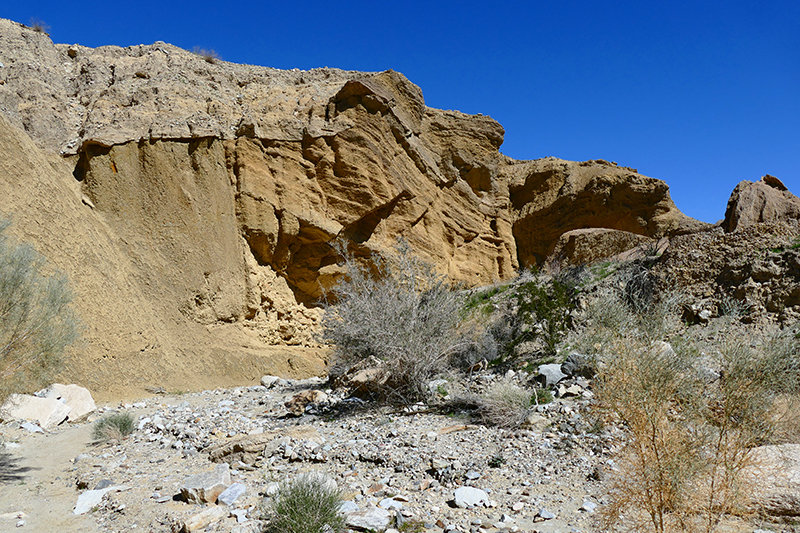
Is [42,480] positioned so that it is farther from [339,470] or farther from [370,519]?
[370,519]

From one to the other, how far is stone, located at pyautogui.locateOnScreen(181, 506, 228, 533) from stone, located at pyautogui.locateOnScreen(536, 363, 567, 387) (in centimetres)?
509

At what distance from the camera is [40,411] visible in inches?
348

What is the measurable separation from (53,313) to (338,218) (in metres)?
11.1

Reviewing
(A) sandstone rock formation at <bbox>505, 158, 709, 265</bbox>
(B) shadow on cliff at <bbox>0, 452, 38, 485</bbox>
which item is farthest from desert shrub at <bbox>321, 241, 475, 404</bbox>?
(A) sandstone rock formation at <bbox>505, 158, 709, 265</bbox>

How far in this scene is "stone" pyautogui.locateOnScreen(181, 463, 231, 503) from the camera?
502cm

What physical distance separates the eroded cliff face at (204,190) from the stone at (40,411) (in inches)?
66.9

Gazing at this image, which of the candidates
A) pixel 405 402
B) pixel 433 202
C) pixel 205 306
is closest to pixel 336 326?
pixel 405 402

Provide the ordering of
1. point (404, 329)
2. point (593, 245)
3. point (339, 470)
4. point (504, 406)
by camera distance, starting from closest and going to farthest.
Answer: point (339, 470)
point (504, 406)
point (404, 329)
point (593, 245)

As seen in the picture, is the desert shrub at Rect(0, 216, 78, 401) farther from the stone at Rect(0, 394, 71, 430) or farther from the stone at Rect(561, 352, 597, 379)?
the stone at Rect(561, 352, 597, 379)

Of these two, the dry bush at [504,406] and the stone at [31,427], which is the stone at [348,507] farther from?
the stone at [31,427]

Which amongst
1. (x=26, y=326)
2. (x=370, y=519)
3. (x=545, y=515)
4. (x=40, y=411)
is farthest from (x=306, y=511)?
(x=40, y=411)

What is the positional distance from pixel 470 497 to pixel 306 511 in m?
1.60

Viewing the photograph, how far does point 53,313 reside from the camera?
696 cm

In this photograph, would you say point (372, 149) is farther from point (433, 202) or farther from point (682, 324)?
point (682, 324)
